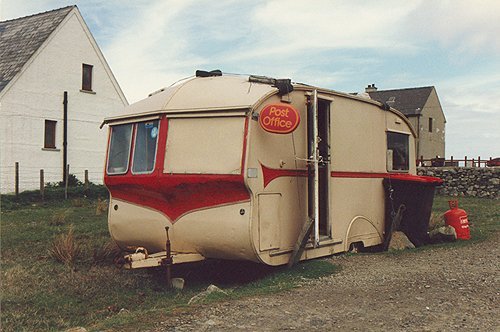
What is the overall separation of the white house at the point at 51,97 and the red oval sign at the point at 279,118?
1734cm

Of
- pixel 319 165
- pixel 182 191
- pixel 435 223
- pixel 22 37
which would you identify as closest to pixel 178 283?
pixel 182 191

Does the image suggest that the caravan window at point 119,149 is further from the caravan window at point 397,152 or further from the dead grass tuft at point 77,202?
the dead grass tuft at point 77,202

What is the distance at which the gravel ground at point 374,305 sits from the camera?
5.28m

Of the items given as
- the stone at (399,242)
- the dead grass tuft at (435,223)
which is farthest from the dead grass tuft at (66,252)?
the dead grass tuft at (435,223)

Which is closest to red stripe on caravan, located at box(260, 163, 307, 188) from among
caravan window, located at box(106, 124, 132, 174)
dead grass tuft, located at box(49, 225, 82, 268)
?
caravan window, located at box(106, 124, 132, 174)

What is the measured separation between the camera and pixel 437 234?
444 inches

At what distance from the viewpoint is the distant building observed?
4747 cm

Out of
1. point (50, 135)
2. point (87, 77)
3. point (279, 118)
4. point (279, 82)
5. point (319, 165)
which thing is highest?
point (87, 77)

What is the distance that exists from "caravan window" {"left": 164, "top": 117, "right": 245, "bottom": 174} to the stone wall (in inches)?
869

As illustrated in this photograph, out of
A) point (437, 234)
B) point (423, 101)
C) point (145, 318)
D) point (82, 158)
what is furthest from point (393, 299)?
point (423, 101)

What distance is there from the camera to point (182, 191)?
756 centimetres

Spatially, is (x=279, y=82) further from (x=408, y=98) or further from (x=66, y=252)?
(x=408, y=98)

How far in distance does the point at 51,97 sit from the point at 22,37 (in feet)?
10.3

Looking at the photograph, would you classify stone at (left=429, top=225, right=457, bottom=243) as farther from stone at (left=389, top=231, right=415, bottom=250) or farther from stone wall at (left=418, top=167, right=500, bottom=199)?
stone wall at (left=418, top=167, right=500, bottom=199)
